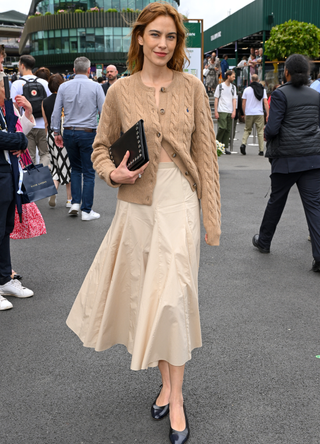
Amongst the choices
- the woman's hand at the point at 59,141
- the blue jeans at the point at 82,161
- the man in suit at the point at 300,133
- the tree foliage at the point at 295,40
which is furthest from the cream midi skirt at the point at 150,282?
the tree foliage at the point at 295,40

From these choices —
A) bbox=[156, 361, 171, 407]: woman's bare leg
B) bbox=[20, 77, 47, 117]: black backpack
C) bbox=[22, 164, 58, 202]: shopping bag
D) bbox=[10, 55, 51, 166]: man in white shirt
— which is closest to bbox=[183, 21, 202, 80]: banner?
bbox=[10, 55, 51, 166]: man in white shirt

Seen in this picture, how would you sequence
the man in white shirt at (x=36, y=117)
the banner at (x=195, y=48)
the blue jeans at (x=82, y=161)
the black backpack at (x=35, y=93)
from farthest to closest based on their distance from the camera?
the banner at (x=195, y=48) → the black backpack at (x=35, y=93) → the man in white shirt at (x=36, y=117) → the blue jeans at (x=82, y=161)

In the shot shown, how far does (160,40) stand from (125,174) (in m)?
0.68

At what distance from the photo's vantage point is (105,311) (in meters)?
2.61

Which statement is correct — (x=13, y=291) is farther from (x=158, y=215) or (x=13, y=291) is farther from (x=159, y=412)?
(x=158, y=215)

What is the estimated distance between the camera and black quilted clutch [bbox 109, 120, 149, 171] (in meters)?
2.32

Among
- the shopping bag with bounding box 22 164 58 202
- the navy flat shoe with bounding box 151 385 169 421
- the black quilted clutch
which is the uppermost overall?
the black quilted clutch

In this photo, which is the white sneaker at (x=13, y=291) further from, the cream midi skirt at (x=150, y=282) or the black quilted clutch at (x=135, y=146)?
the black quilted clutch at (x=135, y=146)

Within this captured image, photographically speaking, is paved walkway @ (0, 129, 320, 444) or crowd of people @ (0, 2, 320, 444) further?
paved walkway @ (0, 129, 320, 444)

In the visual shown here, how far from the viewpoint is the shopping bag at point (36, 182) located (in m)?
4.36

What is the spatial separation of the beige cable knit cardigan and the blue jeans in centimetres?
459

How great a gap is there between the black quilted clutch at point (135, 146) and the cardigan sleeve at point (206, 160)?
391 millimetres

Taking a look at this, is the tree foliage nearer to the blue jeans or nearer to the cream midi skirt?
the blue jeans

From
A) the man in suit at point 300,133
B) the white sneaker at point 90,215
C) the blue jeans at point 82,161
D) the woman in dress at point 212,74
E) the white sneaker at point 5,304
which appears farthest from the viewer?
the woman in dress at point 212,74
